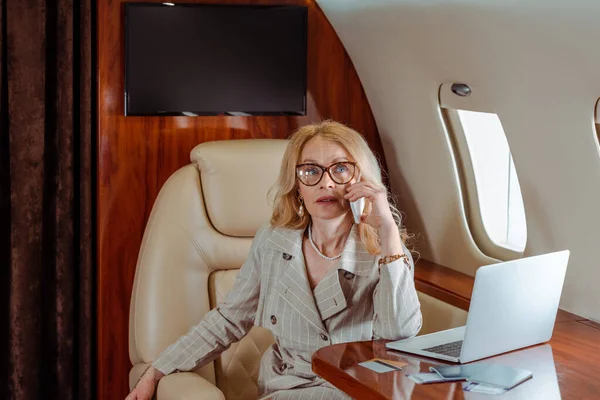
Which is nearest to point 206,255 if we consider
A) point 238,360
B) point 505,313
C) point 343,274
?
point 238,360

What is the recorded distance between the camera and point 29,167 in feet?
10.4

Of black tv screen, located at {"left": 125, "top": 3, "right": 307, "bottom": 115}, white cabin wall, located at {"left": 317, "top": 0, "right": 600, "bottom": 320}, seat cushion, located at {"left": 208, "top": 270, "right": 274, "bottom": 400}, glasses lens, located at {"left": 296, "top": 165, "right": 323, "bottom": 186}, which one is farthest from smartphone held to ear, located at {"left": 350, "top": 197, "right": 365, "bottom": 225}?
black tv screen, located at {"left": 125, "top": 3, "right": 307, "bottom": 115}

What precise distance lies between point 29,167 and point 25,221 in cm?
19

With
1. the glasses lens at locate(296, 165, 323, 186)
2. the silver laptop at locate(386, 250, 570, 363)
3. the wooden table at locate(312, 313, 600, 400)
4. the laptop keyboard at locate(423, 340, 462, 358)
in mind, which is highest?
the glasses lens at locate(296, 165, 323, 186)

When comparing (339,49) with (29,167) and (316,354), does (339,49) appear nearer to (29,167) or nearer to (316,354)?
(29,167)

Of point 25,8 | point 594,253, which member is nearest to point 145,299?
point 25,8

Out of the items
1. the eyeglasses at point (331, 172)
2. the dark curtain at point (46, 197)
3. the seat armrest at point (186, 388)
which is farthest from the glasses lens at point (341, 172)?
the dark curtain at point (46, 197)

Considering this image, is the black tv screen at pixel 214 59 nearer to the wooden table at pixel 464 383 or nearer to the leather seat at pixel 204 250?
the leather seat at pixel 204 250

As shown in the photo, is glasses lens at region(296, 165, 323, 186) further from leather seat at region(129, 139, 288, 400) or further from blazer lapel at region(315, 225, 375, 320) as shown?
leather seat at region(129, 139, 288, 400)

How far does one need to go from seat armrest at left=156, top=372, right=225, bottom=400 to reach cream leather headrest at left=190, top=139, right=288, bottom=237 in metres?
0.55

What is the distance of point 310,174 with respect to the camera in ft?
7.89

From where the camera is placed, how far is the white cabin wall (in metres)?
2.31

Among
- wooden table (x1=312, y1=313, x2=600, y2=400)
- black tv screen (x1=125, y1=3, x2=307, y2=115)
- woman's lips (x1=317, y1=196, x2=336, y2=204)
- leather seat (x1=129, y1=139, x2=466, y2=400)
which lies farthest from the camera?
black tv screen (x1=125, y1=3, x2=307, y2=115)

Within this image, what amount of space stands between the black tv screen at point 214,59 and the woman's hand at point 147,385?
0.96m
